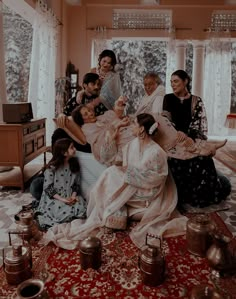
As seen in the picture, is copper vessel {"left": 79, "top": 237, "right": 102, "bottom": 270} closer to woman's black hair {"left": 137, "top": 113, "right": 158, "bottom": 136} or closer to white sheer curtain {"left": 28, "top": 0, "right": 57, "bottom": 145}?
woman's black hair {"left": 137, "top": 113, "right": 158, "bottom": 136}

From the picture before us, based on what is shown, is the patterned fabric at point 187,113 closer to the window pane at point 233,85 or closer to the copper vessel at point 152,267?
the copper vessel at point 152,267

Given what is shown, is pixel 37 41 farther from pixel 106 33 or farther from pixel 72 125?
pixel 72 125

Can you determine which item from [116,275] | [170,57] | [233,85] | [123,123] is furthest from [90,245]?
[233,85]

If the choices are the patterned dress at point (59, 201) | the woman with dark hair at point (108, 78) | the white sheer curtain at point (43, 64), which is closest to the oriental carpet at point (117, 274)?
the patterned dress at point (59, 201)

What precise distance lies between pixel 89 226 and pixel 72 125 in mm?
1002

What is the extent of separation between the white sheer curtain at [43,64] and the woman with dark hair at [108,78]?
89.9 inches

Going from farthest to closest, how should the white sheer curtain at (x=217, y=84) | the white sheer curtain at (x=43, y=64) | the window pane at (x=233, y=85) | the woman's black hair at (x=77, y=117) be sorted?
the window pane at (x=233, y=85) → the white sheer curtain at (x=217, y=84) → the white sheer curtain at (x=43, y=64) → the woman's black hair at (x=77, y=117)

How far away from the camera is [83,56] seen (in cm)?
679

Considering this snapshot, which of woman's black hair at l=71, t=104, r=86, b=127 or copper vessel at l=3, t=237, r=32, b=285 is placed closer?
copper vessel at l=3, t=237, r=32, b=285

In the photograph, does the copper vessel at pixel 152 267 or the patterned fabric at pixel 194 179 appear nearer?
the copper vessel at pixel 152 267

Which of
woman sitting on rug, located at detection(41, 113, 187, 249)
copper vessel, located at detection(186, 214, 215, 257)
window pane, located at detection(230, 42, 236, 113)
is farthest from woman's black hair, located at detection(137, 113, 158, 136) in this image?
window pane, located at detection(230, 42, 236, 113)

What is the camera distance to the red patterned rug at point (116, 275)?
5.43 feet

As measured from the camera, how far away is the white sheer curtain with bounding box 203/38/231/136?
6.89m

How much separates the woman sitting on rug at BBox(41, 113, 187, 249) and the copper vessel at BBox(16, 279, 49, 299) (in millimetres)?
800
